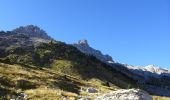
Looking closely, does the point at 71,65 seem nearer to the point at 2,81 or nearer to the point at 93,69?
the point at 93,69

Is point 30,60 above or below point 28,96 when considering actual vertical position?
above

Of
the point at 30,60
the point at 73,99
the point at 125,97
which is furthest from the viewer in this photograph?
the point at 30,60

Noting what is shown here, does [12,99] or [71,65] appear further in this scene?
[71,65]

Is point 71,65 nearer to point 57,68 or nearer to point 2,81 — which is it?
point 57,68

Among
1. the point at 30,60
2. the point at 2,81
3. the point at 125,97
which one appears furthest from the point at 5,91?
the point at 30,60

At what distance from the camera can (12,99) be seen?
3516 cm

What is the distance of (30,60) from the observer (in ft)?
629

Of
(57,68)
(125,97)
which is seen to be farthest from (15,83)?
(57,68)

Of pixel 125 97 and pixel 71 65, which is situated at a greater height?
pixel 71 65

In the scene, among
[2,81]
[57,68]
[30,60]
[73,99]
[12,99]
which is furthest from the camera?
[30,60]

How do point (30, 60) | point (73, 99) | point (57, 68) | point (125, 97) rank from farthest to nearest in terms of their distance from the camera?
1. point (30, 60)
2. point (57, 68)
3. point (73, 99)
4. point (125, 97)

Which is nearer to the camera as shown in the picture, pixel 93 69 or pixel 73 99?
pixel 73 99

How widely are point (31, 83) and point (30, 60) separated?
13621 centimetres

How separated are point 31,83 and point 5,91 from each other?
16.2m
